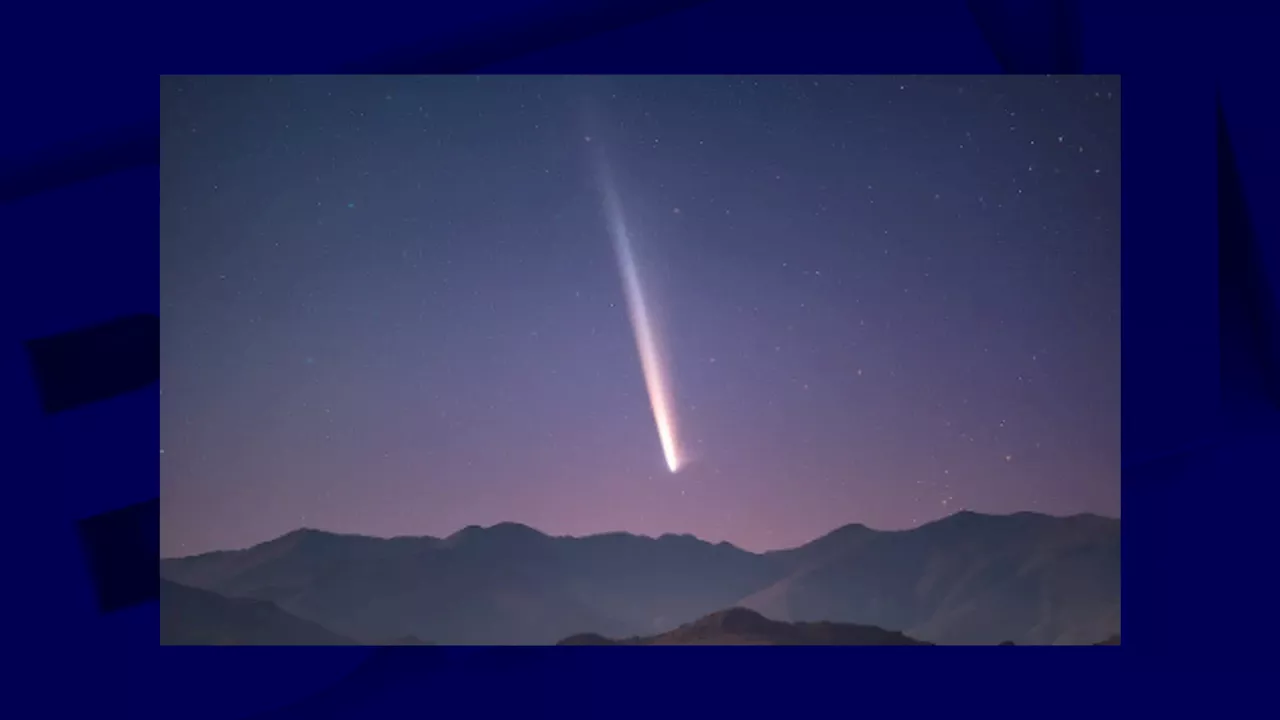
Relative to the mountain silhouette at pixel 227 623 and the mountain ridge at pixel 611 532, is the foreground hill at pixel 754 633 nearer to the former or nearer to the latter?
the mountain ridge at pixel 611 532

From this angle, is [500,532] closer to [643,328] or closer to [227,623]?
[643,328]
